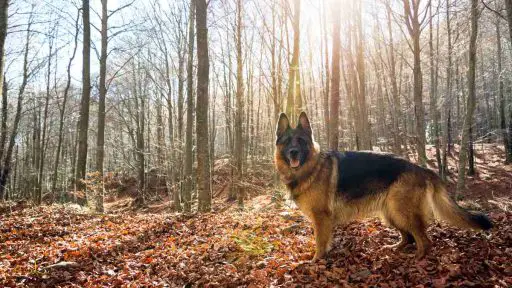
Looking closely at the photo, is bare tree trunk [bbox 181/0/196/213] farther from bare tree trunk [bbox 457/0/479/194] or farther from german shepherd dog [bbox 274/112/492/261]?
bare tree trunk [bbox 457/0/479/194]

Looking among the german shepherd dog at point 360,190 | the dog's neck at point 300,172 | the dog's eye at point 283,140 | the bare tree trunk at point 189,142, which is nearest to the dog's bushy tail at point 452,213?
the german shepherd dog at point 360,190

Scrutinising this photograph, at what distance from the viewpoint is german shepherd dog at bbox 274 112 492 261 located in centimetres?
473

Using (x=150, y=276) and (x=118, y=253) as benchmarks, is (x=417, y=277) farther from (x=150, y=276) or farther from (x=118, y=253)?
(x=118, y=253)

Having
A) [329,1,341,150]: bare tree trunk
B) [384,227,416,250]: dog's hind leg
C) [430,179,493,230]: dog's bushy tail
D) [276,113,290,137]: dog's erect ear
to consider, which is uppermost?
[329,1,341,150]: bare tree trunk

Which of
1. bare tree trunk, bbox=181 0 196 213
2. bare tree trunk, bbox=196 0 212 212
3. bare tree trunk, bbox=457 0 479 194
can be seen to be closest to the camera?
bare tree trunk, bbox=196 0 212 212

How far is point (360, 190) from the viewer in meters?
5.02

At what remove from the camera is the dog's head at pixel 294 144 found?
521 centimetres

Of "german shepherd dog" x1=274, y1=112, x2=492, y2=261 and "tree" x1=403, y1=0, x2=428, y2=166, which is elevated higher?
"tree" x1=403, y1=0, x2=428, y2=166

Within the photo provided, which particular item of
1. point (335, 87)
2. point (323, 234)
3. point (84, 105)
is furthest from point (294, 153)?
point (84, 105)

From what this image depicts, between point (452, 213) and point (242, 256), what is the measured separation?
3255 mm

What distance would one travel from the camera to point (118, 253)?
22.5 feet

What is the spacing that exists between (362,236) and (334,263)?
1299 millimetres

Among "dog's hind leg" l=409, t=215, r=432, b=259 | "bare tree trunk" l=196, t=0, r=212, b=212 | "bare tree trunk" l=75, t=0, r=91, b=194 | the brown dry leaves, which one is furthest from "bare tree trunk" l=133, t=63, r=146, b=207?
"dog's hind leg" l=409, t=215, r=432, b=259

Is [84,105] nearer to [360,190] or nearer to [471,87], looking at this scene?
[360,190]
